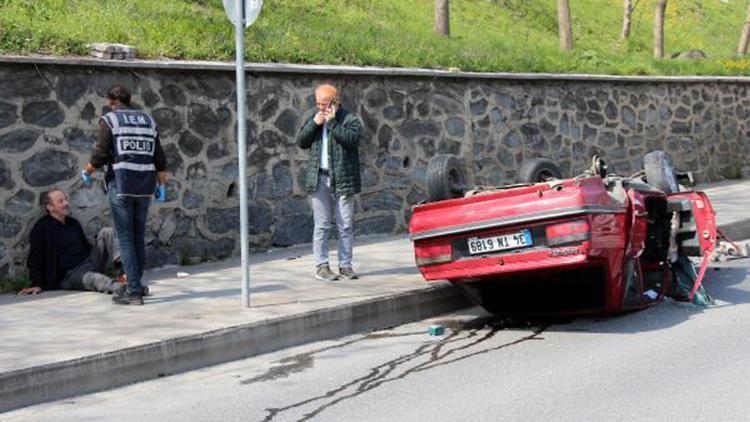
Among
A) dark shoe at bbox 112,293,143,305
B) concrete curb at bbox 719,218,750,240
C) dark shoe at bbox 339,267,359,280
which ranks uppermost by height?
concrete curb at bbox 719,218,750,240

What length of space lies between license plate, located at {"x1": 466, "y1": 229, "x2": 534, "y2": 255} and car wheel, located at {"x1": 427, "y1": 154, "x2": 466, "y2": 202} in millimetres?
971

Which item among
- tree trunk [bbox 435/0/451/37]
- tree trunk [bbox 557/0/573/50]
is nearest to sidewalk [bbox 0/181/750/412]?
tree trunk [bbox 435/0/451/37]

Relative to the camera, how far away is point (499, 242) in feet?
28.3

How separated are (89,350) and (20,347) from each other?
20.6 inches

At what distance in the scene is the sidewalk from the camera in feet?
23.4

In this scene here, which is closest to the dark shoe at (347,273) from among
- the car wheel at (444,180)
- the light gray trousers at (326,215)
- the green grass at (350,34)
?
the light gray trousers at (326,215)

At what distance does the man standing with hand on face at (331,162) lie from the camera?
10.2m

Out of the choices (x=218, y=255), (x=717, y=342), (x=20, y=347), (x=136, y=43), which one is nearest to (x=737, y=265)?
(x=717, y=342)

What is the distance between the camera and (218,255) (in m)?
11.8

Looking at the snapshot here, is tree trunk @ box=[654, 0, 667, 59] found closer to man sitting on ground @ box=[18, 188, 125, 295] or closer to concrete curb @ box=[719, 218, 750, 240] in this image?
concrete curb @ box=[719, 218, 750, 240]

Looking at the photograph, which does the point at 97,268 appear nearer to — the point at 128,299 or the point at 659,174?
the point at 128,299

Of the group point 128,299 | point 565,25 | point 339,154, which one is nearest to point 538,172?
point 339,154

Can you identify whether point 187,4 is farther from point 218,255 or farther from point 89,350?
point 89,350

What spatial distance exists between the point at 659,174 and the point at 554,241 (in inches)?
103
